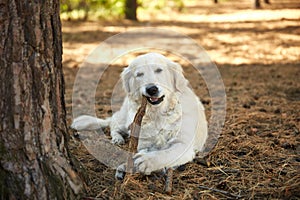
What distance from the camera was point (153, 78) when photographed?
3516 mm

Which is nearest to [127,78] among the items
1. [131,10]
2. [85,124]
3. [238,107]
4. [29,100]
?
[85,124]

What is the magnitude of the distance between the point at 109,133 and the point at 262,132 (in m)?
1.81

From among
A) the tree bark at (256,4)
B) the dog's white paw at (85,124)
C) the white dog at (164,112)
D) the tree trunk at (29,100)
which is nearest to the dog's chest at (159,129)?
the white dog at (164,112)

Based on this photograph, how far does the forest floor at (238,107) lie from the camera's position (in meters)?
2.95

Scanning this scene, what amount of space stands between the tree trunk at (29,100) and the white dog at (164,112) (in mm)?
1010

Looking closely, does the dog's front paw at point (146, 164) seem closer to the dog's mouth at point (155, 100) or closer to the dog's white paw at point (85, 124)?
the dog's mouth at point (155, 100)

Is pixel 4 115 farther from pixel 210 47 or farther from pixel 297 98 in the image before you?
pixel 210 47

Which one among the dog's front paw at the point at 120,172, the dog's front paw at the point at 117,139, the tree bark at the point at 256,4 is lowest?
the dog's front paw at the point at 117,139

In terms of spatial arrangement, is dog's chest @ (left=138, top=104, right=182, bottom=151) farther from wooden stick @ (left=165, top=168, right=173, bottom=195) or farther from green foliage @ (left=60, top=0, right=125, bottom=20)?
green foliage @ (left=60, top=0, right=125, bottom=20)

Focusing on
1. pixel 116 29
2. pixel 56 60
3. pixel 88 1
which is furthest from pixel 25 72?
pixel 88 1

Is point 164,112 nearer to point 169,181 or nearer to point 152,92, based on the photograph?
point 152,92

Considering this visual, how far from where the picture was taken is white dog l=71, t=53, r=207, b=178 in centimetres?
342

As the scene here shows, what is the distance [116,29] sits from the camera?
1218 centimetres

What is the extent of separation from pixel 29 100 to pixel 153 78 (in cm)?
140
